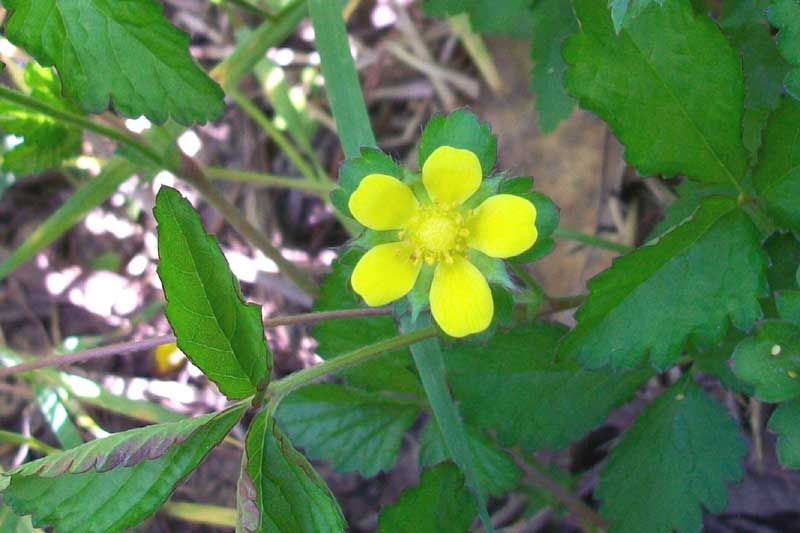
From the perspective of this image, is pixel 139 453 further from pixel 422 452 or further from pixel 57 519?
pixel 422 452

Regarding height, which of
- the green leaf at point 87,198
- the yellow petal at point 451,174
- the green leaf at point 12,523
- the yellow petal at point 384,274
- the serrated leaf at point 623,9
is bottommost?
the green leaf at point 12,523

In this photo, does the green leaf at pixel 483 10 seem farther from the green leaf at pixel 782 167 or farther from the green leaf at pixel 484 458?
the green leaf at pixel 484 458

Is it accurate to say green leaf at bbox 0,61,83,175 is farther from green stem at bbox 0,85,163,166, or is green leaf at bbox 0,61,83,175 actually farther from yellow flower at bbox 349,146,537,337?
yellow flower at bbox 349,146,537,337

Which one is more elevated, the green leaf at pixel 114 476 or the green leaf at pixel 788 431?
the green leaf at pixel 114 476

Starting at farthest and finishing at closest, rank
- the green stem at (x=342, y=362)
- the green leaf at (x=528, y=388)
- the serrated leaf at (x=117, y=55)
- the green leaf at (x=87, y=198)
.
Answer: the green leaf at (x=87, y=198) < the green leaf at (x=528, y=388) < the serrated leaf at (x=117, y=55) < the green stem at (x=342, y=362)

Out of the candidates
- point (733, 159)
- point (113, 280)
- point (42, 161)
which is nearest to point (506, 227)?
point (733, 159)

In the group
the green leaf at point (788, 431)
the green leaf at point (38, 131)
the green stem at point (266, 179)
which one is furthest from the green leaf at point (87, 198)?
the green leaf at point (788, 431)
